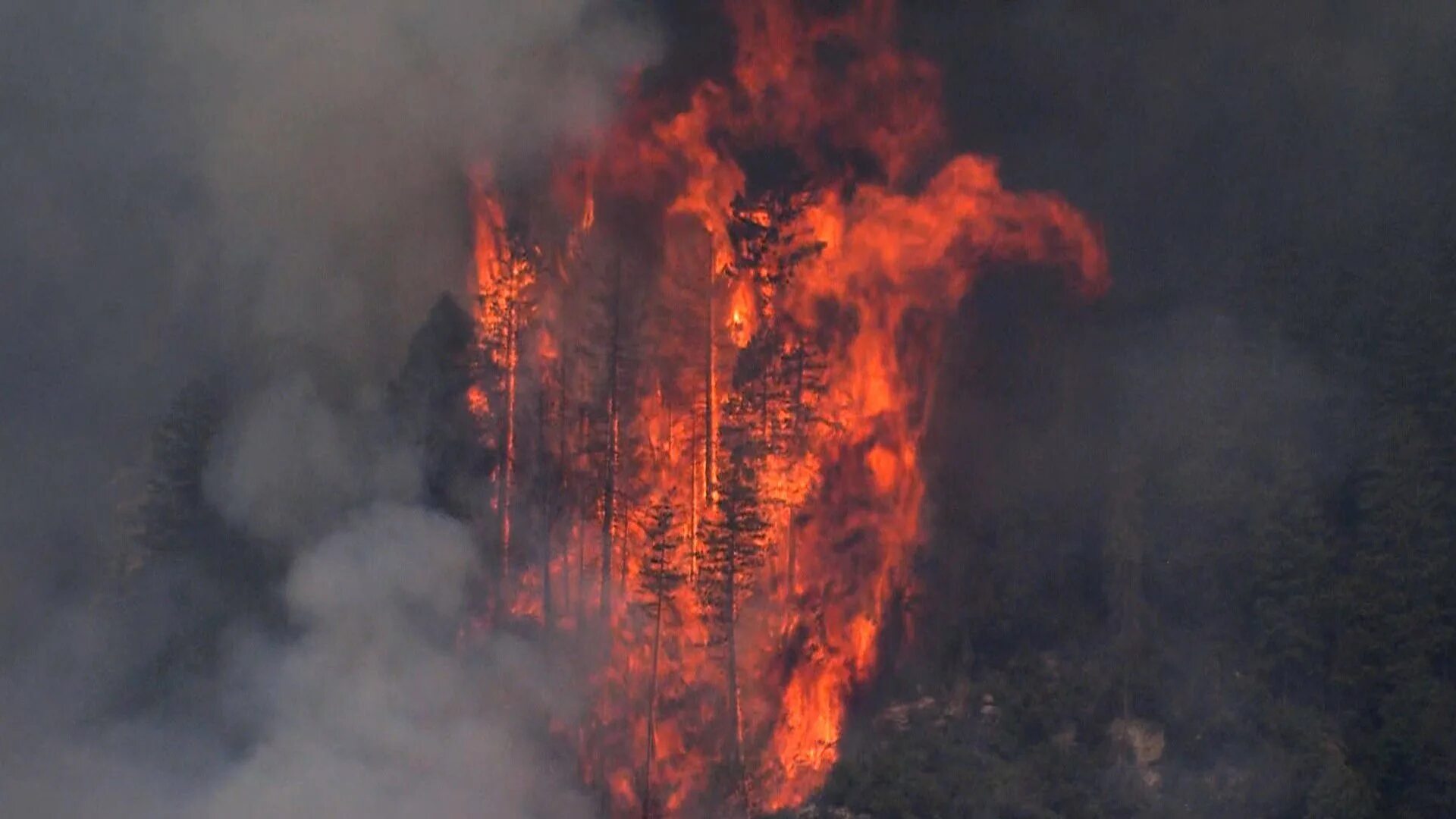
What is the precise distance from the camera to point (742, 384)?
35.9 meters

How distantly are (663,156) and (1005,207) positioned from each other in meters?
7.84

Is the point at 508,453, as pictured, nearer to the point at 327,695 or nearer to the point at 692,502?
the point at 692,502

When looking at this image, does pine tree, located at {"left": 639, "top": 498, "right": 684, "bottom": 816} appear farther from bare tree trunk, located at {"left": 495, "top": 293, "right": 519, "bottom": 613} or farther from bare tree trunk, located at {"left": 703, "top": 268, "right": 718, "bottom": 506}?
bare tree trunk, located at {"left": 495, "top": 293, "right": 519, "bottom": 613}

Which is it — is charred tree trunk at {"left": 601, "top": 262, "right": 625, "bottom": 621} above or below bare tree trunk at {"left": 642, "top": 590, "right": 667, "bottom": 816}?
above

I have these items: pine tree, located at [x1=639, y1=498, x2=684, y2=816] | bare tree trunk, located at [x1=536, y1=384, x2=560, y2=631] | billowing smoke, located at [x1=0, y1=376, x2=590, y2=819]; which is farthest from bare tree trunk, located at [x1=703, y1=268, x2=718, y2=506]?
billowing smoke, located at [x1=0, y1=376, x2=590, y2=819]

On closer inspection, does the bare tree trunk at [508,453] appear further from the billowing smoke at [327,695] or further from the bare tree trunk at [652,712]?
the bare tree trunk at [652,712]

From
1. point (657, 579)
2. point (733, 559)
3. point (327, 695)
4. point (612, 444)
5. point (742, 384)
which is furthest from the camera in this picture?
point (612, 444)

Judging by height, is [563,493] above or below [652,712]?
above

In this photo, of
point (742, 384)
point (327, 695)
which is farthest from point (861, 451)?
point (327, 695)

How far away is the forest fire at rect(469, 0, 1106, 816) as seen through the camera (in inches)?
1368

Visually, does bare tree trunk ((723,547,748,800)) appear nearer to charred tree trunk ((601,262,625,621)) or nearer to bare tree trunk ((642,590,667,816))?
bare tree trunk ((642,590,667,816))

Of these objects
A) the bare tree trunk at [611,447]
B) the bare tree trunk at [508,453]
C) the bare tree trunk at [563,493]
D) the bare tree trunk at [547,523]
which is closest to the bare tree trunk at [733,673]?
the bare tree trunk at [611,447]

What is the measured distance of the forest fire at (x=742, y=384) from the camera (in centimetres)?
3475

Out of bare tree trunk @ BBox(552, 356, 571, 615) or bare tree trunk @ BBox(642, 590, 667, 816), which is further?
bare tree trunk @ BBox(552, 356, 571, 615)
